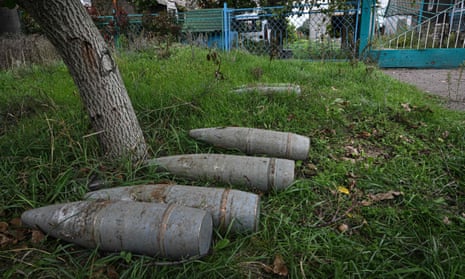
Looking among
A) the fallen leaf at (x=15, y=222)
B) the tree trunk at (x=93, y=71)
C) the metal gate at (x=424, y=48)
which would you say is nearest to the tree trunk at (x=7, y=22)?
the tree trunk at (x=93, y=71)

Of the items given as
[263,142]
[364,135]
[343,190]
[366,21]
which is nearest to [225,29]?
[366,21]

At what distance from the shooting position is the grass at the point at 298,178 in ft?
5.12

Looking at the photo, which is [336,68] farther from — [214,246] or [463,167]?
[214,246]

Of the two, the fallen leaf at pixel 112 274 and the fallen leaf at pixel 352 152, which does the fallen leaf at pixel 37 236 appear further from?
the fallen leaf at pixel 352 152

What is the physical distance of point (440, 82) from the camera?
5434 mm

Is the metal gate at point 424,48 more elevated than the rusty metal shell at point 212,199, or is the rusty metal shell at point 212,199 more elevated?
the metal gate at point 424,48

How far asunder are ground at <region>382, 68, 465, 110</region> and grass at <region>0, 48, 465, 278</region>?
0.33 meters

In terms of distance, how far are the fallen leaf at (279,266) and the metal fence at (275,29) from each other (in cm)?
550

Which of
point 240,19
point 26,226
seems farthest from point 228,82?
point 240,19

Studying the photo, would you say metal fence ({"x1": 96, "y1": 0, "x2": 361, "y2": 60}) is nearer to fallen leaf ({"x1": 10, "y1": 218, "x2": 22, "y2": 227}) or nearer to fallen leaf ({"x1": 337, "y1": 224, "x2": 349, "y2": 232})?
fallen leaf ({"x1": 337, "y1": 224, "x2": 349, "y2": 232})


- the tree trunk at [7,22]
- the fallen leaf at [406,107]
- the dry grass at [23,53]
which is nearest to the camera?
the fallen leaf at [406,107]

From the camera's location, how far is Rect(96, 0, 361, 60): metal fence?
716cm

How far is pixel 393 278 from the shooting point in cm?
147

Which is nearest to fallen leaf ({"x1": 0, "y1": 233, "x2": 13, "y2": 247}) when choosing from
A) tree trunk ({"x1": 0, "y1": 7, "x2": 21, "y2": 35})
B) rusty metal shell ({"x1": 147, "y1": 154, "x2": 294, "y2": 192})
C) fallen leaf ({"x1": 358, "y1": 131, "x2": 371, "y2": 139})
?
rusty metal shell ({"x1": 147, "y1": 154, "x2": 294, "y2": 192})
